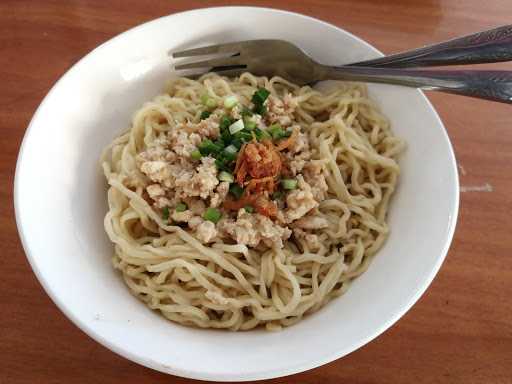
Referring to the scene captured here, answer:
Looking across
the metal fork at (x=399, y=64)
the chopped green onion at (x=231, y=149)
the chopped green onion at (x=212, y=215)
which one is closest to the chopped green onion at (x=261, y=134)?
the chopped green onion at (x=231, y=149)

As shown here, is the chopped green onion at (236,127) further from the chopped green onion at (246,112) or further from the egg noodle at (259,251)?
the egg noodle at (259,251)

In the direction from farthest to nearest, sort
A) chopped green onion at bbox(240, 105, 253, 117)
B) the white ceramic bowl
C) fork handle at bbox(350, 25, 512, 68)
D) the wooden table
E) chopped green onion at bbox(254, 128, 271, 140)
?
chopped green onion at bbox(240, 105, 253, 117) < chopped green onion at bbox(254, 128, 271, 140) < fork handle at bbox(350, 25, 512, 68) < the wooden table < the white ceramic bowl

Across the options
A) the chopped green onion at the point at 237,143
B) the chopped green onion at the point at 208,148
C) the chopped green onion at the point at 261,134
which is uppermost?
the chopped green onion at the point at 261,134

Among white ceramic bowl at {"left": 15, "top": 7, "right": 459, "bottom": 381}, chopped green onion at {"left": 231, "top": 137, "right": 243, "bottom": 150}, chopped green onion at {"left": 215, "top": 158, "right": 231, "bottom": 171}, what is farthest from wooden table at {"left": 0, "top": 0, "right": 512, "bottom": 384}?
chopped green onion at {"left": 231, "top": 137, "right": 243, "bottom": 150}

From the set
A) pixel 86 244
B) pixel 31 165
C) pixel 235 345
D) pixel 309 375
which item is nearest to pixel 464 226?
Answer: pixel 309 375

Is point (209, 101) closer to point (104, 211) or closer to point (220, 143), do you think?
point (220, 143)

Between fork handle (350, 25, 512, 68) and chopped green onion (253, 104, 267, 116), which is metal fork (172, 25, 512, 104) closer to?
fork handle (350, 25, 512, 68)
